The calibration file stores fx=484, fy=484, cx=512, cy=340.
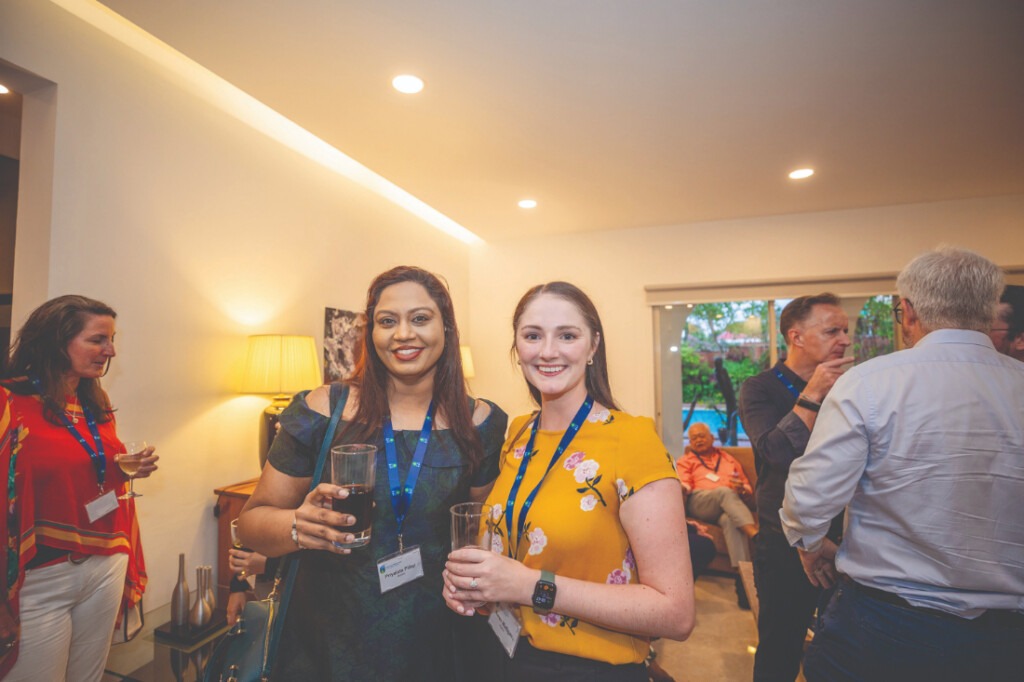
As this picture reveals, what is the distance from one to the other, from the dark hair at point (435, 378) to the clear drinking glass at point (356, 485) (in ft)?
0.80

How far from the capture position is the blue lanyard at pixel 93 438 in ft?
6.17

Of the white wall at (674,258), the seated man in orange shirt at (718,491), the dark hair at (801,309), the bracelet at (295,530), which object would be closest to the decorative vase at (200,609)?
the bracelet at (295,530)

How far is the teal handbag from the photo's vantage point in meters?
1.20

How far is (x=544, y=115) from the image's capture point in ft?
10.1

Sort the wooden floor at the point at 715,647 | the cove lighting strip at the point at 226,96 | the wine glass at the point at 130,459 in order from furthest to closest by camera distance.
→ the wooden floor at the point at 715,647
the cove lighting strip at the point at 226,96
the wine glass at the point at 130,459

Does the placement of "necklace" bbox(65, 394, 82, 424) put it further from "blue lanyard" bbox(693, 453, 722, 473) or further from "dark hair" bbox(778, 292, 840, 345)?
"blue lanyard" bbox(693, 453, 722, 473)

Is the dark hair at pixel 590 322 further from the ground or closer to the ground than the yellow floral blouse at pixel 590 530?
further from the ground

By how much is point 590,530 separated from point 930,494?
3.07 ft

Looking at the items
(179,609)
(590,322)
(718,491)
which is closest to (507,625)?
(590,322)

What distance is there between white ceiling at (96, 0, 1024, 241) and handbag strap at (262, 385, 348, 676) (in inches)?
73.9

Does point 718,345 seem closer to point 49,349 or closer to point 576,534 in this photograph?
point 576,534

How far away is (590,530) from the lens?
3.42ft

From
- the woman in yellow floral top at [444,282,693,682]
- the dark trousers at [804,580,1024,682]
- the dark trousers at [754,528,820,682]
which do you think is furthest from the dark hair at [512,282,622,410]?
the dark trousers at [754,528,820,682]

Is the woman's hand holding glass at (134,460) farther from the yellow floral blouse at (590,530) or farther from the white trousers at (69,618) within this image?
the yellow floral blouse at (590,530)
